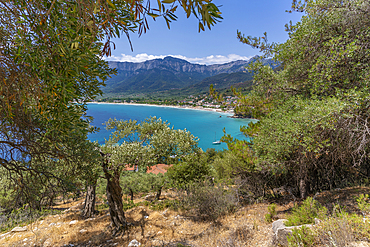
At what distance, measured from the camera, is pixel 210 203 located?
702 centimetres

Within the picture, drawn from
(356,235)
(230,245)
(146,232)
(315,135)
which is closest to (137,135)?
(146,232)

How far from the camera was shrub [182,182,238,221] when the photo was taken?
268 inches

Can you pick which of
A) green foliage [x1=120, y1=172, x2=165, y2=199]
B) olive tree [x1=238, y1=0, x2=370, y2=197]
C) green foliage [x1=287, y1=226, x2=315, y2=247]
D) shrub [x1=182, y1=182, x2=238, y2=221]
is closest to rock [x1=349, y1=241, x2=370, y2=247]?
green foliage [x1=287, y1=226, x2=315, y2=247]

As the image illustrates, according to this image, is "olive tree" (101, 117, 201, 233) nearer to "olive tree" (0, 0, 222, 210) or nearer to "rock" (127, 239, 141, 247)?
"rock" (127, 239, 141, 247)

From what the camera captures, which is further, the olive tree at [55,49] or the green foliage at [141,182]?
the green foliage at [141,182]

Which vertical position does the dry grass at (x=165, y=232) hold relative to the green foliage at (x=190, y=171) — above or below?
below

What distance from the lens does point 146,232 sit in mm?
5980

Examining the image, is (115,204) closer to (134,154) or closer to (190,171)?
(134,154)

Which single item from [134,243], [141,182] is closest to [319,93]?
[134,243]

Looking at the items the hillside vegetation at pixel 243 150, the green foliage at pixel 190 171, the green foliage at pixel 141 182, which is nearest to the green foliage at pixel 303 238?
the hillside vegetation at pixel 243 150

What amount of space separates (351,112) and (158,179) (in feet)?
40.6

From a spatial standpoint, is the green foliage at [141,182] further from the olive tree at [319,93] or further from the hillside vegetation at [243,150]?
the olive tree at [319,93]

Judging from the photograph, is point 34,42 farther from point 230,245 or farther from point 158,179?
point 158,179

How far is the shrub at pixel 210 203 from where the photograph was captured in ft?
22.3
